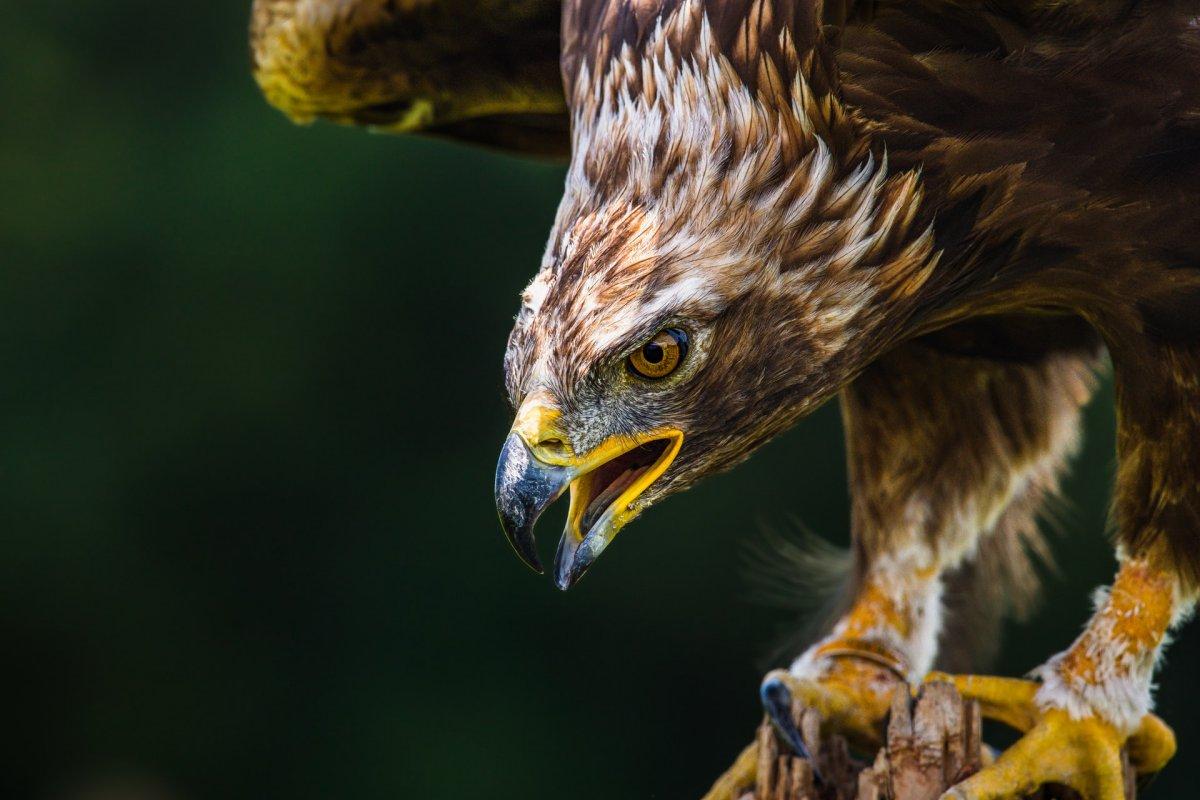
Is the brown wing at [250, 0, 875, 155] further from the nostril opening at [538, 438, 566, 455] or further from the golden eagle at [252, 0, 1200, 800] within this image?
the nostril opening at [538, 438, 566, 455]

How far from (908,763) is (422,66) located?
5.30ft

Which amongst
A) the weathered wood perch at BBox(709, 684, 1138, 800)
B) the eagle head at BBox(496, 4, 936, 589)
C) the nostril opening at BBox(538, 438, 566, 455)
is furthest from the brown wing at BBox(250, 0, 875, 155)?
the weathered wood perch at BBox(709, 684, 1138, 800)

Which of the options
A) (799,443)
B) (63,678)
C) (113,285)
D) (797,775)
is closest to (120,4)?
(113,285)

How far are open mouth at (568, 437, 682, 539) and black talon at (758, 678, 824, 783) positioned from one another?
0.83m

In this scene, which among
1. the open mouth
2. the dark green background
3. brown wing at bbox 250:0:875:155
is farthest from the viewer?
the dark green background

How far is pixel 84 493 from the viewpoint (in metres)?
7.01

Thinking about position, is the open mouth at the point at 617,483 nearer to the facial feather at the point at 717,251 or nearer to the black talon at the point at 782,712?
the facial feather at the point at 717,251

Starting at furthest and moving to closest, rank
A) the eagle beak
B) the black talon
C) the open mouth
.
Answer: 1. the black talon
2. the open mouth
3. the eagle beak

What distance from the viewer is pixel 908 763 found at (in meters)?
2.59

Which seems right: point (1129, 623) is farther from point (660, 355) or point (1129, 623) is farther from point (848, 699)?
point (660, 355)

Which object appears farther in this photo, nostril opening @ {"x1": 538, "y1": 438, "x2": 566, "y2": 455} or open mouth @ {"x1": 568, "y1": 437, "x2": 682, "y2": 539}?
open mouth @ {"x1": 568, "y1": 437, "x2": 682, "y2": 539}

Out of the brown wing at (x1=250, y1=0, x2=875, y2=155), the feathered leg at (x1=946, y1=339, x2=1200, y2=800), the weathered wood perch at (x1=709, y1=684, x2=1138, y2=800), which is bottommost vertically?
the weathered wood perch at (x1=709, y1=684, x2=1138, y2=800)

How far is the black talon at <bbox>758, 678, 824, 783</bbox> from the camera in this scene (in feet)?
9.21

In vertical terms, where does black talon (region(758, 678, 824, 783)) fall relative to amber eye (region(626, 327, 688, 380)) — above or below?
below
